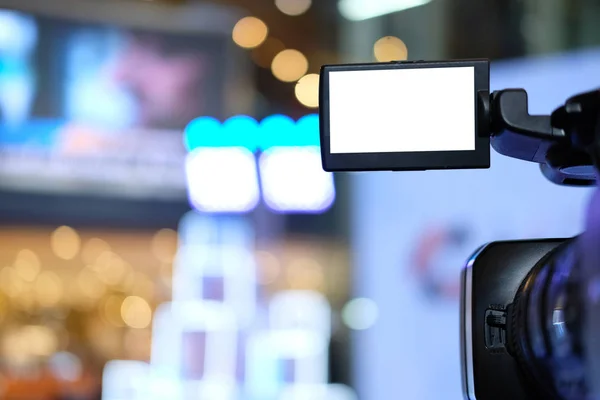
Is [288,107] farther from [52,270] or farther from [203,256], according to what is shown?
[52,270]

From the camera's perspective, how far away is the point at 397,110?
85 cm

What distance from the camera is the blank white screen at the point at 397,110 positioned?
0.84 m

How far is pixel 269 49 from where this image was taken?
Result: 4.62 meters

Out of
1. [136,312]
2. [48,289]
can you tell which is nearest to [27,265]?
[48,289]

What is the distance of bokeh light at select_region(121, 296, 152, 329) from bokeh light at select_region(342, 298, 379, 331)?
1814mm

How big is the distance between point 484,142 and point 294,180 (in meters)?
3.58

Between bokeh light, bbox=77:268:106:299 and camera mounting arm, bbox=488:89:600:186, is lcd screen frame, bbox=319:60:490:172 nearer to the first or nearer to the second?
camera mounting arm, bbox=488:89:600:186

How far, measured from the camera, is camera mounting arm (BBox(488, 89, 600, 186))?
723 millimetres

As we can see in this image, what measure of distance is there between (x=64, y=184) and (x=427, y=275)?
211 cm

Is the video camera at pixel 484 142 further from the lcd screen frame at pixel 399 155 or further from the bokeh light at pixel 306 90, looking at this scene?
the bokeh light at pixel 306 90

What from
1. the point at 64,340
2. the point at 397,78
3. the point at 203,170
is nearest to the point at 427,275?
the point at 203,170

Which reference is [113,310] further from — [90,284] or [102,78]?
[102,78]

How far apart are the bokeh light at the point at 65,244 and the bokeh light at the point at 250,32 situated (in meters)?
1.91

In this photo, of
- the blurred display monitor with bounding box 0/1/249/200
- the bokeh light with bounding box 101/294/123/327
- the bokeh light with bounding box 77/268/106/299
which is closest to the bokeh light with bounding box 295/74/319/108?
the blurred display monitor with bounding box 0/1/249/200
